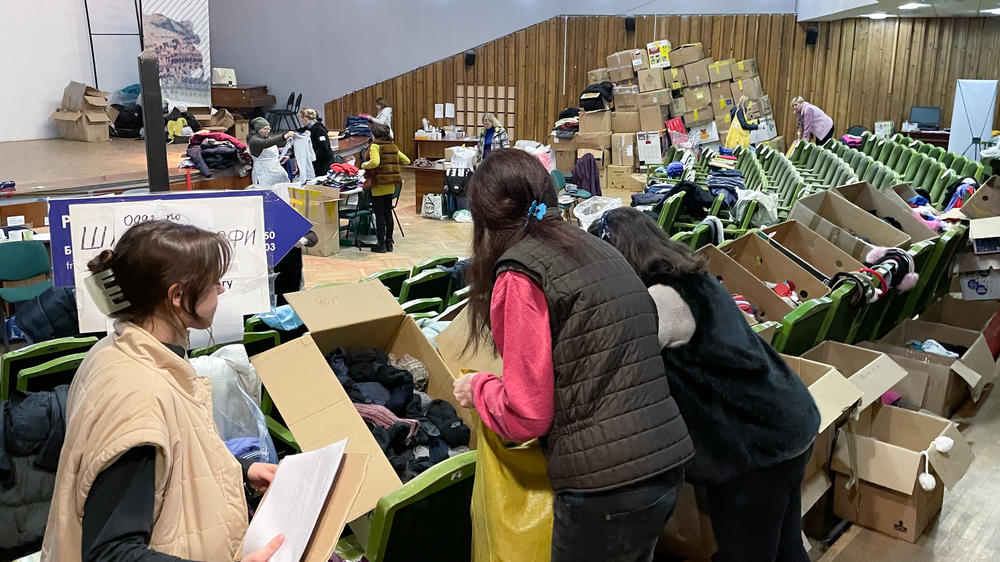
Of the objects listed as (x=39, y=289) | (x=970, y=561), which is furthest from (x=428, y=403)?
(x=39, y=289)

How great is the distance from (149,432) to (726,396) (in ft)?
4.92

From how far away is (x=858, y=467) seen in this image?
126 inches

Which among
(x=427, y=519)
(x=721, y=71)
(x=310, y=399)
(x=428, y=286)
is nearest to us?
(x=427, y=519)

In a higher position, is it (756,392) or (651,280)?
(651,280)

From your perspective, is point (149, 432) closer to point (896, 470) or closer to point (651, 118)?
point (896, 470)

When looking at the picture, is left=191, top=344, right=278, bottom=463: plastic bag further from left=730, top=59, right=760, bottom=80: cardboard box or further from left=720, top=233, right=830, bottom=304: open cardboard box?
left=730, top=59, right=760, bottom=80: cardboard box

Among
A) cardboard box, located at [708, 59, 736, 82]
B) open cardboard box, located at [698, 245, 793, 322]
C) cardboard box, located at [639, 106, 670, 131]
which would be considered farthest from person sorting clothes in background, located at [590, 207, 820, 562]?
cardboard box, located at [708, 59, 736, 82]

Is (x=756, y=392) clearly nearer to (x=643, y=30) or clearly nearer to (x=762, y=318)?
(x=762, y=318)

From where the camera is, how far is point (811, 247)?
15.3 ft

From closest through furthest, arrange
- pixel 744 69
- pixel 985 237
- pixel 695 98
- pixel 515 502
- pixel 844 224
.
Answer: pixel 515 502 < pixel 985 237 < pixel 844 224 < pixel 695 98 < pixel 744 69

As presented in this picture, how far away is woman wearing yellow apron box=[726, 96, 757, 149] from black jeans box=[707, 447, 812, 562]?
34.2 feet

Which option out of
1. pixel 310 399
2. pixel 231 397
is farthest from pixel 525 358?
pixel 231 397

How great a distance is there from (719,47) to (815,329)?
11990 mm

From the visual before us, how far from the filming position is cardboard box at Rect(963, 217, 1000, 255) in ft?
15.8
